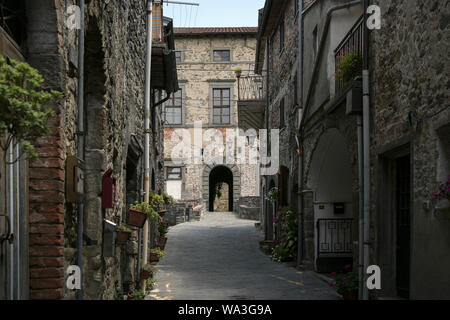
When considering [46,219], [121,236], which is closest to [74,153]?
[46,219]

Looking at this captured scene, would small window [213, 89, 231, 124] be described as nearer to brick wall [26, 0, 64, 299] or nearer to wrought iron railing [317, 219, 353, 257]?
wrought iron railing [317, 219, 353, 257]

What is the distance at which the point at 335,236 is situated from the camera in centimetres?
1042

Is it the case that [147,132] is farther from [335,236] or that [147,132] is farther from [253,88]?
[253,88]

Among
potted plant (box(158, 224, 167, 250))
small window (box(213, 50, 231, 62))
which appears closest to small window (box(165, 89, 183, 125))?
small window (box(213, 50, 231, 62))

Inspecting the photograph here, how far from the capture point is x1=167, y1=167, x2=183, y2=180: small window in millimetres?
28291

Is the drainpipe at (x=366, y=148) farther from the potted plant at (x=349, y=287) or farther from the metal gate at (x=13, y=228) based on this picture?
the metal gate at (x=13, y=228)

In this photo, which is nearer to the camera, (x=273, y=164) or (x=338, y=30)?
(x=338, y=30)

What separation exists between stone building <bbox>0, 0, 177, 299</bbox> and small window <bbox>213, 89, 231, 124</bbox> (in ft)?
66.3

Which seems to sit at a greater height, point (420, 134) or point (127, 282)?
point (420, 134)

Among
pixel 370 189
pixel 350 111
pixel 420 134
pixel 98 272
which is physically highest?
pixel 350 111

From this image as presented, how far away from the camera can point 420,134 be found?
196 inches

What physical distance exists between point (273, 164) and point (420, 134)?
1101 cm

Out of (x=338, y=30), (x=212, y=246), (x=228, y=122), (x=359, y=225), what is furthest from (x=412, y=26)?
(x=228, y=122)

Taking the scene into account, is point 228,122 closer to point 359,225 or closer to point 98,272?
point 359,225
